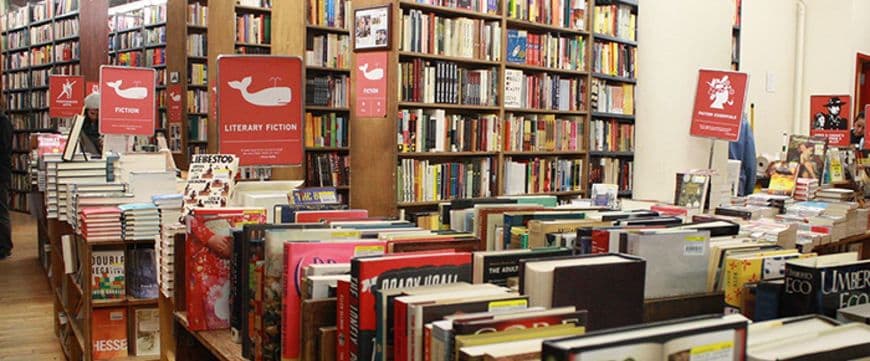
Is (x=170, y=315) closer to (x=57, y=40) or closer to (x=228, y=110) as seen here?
(x=228, y=110)

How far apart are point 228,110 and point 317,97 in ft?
9.53

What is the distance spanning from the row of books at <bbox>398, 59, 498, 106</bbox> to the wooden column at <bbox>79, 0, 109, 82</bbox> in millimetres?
6259

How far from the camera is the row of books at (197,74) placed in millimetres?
8977

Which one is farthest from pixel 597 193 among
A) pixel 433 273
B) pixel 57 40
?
pixel 57 40

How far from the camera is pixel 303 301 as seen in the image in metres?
1.90

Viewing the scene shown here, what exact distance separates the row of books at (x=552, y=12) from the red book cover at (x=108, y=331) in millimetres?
3738

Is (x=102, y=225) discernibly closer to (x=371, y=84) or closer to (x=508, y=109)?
(x=371, y=84)

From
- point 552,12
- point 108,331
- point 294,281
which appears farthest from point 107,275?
point 552,12

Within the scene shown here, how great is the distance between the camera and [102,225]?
4.15m

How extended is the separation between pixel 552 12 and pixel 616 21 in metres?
1.05

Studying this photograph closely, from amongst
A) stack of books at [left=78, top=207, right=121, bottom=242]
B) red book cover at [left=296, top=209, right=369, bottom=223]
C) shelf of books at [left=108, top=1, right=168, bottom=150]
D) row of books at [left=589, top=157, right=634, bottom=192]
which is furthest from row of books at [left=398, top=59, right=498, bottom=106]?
shelf of books at [left=108, top=1, right=168, bottom=150]

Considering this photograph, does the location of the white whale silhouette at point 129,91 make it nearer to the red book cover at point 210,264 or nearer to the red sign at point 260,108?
the red sign at point 260,108

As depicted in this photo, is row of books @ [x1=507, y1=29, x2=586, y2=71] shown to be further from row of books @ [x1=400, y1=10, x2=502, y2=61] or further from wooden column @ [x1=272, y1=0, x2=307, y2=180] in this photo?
wooden column @ [x1=272, y1=0, x2=307, y2=180]

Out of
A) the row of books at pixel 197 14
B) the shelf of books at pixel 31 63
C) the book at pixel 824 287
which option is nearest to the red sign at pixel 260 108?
the book at pixel 824 287
